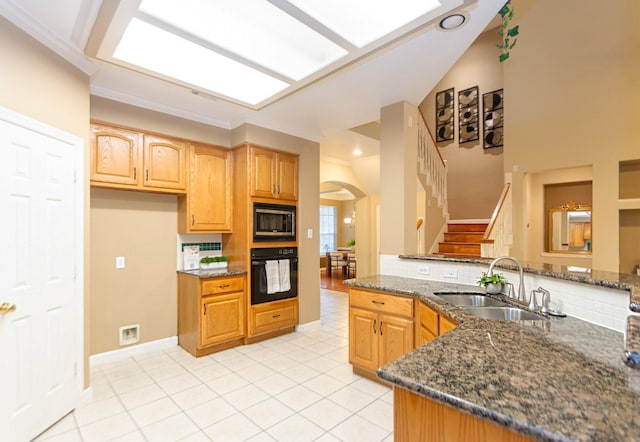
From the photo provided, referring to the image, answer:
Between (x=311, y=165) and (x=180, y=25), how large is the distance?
2.64m

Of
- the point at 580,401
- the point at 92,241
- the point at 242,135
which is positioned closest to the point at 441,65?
the point at 242,135

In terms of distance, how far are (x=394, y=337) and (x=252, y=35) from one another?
Result: 8.37 feet

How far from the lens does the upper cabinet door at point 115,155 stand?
9.64 ft

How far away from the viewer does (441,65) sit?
261cm

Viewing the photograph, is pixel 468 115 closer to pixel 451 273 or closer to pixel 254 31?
pixel 451 273

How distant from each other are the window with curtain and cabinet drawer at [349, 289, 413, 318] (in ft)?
28.9

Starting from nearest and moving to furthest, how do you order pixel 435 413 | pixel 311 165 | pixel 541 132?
1. pixel 435 413
2. pixel 311 165
3. pixel 541 132

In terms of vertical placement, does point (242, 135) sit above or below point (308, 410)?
above

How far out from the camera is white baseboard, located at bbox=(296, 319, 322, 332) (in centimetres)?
425

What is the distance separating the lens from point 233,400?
2521 millimetres

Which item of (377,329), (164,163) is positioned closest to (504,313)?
(377,329)

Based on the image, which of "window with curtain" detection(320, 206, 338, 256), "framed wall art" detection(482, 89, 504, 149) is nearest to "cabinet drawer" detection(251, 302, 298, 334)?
"framed wall art" detection(482, 89, 504, 149)

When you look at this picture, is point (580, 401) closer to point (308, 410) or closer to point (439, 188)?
point (308, 410)

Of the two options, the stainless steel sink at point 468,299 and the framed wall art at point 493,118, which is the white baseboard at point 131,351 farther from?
the framed wall art at point 493,118
